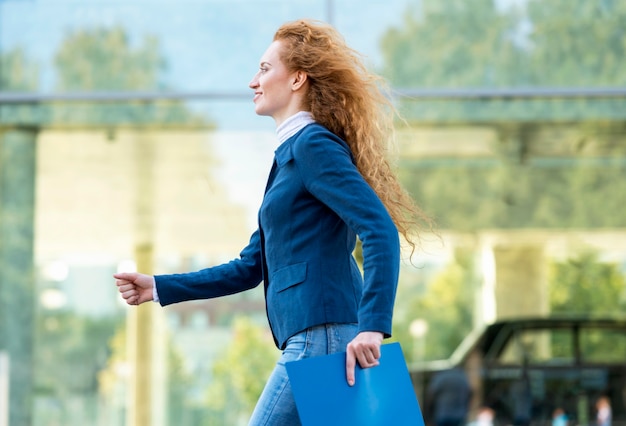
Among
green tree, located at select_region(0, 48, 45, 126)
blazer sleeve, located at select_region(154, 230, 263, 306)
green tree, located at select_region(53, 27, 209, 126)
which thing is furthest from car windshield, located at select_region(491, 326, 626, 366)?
blazer sleeve, located at select_region(154, 230, 263, 306)

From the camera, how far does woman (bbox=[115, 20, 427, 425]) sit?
2.20m

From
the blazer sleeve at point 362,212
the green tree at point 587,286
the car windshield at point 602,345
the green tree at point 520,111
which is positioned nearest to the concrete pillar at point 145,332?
the green tree at point 520,111

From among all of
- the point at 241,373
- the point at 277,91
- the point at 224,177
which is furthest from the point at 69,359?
the point at 277,91

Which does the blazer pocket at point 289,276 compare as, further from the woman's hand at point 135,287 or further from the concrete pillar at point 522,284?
the concrete pillar at point 522,284

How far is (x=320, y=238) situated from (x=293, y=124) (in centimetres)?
29

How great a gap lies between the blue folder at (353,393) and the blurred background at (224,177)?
5.68 m

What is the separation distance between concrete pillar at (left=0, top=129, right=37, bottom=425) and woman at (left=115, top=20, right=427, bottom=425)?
577 cm

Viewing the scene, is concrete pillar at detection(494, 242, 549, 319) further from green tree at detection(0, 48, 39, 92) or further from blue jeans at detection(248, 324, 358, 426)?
blue jeans at detection(248, 324, 358, 426)

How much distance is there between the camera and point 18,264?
8.17 meters

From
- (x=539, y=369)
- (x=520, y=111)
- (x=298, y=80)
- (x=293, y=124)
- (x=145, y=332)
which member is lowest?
(x=539, y=369)

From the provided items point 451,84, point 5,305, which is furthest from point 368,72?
point 5,305

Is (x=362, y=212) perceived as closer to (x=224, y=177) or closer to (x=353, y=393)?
(x=353, y=393)

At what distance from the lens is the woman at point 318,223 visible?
220 cm

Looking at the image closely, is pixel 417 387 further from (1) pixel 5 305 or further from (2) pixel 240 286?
(2) pixel 240 286
